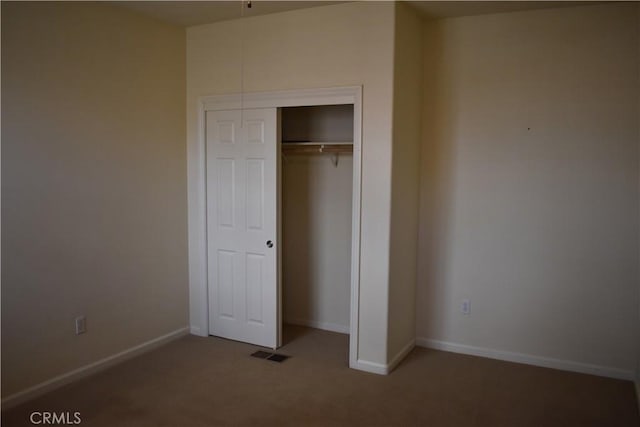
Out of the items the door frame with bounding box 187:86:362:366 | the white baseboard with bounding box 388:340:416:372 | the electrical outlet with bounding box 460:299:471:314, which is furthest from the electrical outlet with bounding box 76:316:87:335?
the electrical outlet with bounding box 460:299:471:314

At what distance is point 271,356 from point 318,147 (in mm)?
1765

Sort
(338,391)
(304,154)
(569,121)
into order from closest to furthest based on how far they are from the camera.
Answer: (338,391) → (569,121) → (304,154)

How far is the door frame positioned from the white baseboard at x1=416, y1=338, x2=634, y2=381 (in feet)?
2.71

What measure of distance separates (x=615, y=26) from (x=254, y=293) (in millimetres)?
3308

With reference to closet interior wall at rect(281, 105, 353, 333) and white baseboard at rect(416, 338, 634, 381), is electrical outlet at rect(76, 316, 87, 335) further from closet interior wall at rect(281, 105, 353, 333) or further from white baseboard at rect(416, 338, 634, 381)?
white baseboard at rect(416, 338, 634, 381)

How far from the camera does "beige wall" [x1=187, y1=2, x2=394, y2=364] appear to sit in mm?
3527

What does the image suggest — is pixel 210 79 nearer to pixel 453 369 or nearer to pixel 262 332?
pixel 262 332

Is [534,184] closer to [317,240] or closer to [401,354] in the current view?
[401,354]

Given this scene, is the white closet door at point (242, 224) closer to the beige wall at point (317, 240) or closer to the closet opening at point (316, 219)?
the closet opening at point (316, 219)

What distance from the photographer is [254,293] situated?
4199 mm

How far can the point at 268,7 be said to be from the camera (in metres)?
3.75

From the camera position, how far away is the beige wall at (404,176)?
359 cm

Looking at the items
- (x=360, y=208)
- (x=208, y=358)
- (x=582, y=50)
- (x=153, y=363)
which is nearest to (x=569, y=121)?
(x=582, y=50)

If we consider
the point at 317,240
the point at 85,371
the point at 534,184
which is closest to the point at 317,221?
the point at 317,240
